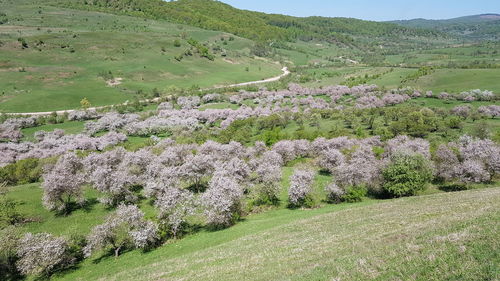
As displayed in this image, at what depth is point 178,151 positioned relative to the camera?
65688 millimetres

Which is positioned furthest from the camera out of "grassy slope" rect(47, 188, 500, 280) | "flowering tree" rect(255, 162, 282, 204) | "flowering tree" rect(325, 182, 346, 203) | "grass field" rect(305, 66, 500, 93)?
"grass field" rect(305, 66, 500, 93)

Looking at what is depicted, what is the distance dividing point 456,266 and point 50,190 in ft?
176

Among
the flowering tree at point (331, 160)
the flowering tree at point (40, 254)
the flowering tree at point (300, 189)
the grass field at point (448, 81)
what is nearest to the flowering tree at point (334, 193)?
the flowering tree at point (300, 189)

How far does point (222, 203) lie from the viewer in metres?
42.1

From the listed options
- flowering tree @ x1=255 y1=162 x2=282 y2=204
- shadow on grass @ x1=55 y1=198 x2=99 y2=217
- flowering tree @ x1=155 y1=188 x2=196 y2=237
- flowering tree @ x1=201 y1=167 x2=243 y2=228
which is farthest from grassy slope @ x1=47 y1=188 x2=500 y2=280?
shadow on grass @ x1=55 y1=198 x2=99 y2=217

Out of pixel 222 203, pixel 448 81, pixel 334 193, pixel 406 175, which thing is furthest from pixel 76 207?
pixel 448 81

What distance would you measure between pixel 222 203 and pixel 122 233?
14356 millimetres

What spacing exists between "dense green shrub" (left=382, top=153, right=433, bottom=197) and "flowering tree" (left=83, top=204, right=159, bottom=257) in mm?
40387

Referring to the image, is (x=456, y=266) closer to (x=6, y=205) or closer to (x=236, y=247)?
(x=236, y=247)

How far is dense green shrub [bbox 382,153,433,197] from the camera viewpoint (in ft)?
161

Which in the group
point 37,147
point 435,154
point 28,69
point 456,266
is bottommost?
point 37,147

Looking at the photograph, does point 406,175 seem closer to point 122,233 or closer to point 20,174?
point 122,233

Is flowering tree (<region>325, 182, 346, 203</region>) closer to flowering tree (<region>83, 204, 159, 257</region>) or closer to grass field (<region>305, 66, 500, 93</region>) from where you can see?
flowering tree (<region>83, 204, 159, 257</region>)

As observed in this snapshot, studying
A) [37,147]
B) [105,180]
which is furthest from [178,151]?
[37,147]
